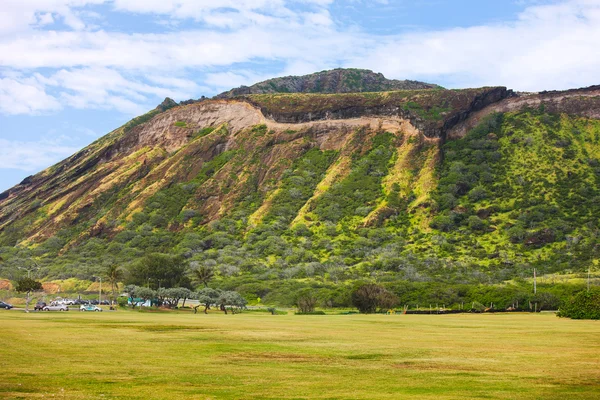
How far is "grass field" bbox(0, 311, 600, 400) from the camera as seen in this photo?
20469mm

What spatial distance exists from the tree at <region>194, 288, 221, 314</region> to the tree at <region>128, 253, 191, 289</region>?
17394 millimetres

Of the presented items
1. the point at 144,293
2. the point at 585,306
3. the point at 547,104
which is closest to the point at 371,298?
the point at 144,293

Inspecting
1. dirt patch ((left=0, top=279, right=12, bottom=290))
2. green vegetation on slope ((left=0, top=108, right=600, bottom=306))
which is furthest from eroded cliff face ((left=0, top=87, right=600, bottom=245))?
dirt patch ((left=0, top=279, right=12, bottom=290))

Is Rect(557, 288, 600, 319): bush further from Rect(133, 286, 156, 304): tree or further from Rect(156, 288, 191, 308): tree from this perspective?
Rect(133, 286, 156, 304): tree

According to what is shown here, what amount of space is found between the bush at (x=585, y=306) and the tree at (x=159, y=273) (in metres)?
66.1

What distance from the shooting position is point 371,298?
9438 centimetres

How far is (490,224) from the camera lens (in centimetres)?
14800

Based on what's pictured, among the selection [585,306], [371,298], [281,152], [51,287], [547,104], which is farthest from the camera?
[281,152]

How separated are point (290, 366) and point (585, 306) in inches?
1975

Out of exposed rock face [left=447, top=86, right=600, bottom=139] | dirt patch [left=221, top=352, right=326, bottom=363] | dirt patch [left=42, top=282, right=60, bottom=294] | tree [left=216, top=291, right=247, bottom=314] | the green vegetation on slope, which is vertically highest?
exposed rock face [left=447, top=86, right=600, bottom=139]

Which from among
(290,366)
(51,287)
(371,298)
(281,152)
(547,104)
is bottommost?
(51,287)

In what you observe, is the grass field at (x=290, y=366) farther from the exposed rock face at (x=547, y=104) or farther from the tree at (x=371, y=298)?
the exposed rock face at (x=547, y=104)

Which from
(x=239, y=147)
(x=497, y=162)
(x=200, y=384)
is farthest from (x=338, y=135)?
(x=200, y=384)

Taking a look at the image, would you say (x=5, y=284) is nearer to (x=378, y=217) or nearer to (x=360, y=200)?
(x=378, y=217)
